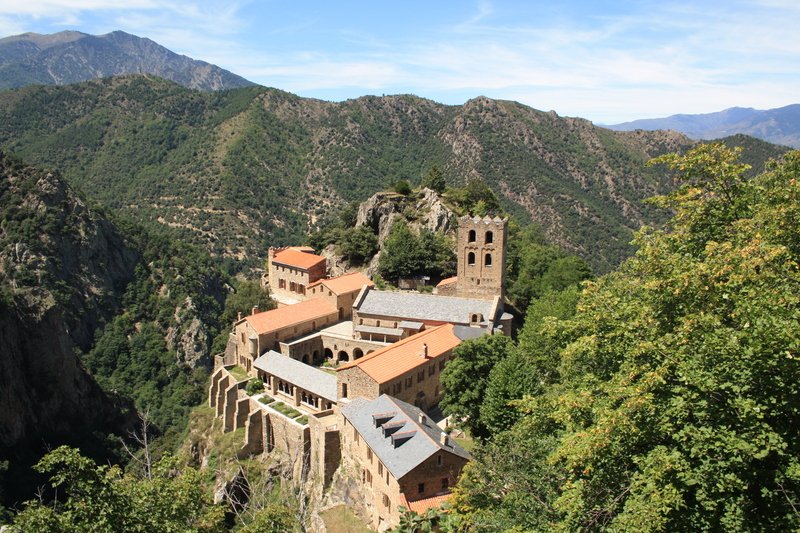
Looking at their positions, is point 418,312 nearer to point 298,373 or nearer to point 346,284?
point 346,284

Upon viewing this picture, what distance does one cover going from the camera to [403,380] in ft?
133

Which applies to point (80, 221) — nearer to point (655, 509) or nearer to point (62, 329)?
point (62, 329)

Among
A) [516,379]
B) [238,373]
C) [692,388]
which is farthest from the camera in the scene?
[238,373]

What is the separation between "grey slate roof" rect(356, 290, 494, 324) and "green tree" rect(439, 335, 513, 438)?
9139mm

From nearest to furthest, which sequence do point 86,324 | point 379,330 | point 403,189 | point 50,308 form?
point 379,330 → point 50,308 → point 403,189 → point 86,324

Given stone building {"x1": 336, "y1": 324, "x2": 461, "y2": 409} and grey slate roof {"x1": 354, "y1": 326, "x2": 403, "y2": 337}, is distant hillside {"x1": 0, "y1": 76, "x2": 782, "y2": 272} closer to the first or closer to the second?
grey slate roof {"x1": 354, "y1": 326, "x2": 403, "y2": 337}

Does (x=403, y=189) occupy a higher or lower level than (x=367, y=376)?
higher

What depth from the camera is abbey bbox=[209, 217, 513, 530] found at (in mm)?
32094

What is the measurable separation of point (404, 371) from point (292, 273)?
31.7 metres

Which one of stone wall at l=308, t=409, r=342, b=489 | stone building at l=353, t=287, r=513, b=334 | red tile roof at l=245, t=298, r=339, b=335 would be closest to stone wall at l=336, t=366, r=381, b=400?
stone wall at l=308, t=409, r=342, b=489

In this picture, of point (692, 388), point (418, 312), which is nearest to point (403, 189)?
point (418, 312)

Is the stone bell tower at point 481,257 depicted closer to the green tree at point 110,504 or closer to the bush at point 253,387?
the bush at point 253,387

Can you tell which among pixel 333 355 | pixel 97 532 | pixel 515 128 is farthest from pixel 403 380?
pixel 515 128

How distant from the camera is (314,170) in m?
184
